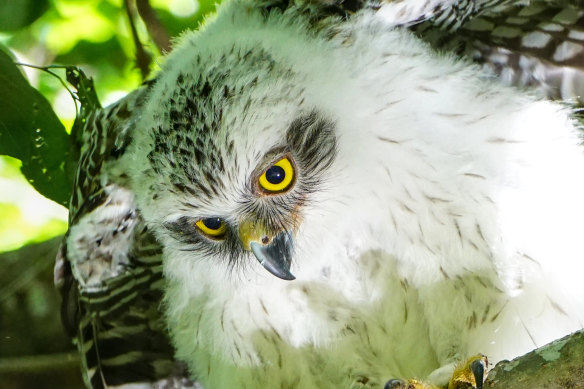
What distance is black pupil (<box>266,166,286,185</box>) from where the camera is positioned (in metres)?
2.38

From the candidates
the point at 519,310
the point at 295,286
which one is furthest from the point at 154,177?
the point at 519,310

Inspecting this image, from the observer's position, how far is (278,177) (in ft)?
7.85

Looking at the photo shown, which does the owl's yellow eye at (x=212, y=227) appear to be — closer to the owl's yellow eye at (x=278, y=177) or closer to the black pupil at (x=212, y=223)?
the black pupil at (x=212, y=223)

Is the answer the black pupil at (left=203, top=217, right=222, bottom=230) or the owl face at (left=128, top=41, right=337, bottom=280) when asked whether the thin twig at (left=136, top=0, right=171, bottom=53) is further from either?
the black pupil at (left=203, top=217, right=222, bottom=230)

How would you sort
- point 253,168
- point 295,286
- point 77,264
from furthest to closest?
1. point 77,264
2. point 295,286
3. point 253,168

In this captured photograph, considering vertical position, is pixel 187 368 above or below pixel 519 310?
above

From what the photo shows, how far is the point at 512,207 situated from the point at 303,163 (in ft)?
2.05

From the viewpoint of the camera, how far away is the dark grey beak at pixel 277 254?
2.26 metres

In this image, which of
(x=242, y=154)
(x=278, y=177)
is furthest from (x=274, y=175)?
(x=242, y=154)

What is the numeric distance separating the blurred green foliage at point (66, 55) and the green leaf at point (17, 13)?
112 cm

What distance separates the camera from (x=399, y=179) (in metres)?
2.36

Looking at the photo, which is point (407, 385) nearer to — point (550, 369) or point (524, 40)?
point (550, 369)

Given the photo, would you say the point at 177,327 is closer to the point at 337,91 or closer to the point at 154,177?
the point at 154,177

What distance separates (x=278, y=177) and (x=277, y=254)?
0.77 ft
